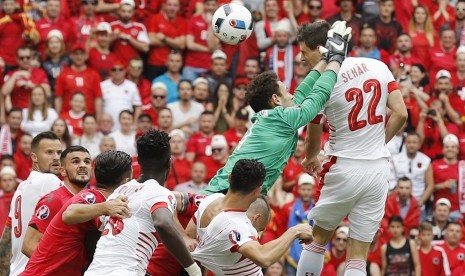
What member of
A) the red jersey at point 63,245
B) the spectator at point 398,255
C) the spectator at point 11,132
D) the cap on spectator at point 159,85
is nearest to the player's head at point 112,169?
the red jersey at point 63,245

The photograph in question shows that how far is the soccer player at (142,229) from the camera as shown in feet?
33.6

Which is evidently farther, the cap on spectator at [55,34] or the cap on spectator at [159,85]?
the cap on spectator at [55,34]

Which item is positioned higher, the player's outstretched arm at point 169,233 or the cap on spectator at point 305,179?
the player's outstretched arm at point 169,233

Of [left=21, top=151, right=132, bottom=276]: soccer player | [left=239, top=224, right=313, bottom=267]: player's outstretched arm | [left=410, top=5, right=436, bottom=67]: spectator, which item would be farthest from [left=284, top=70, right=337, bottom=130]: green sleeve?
[left=410, top=5, right=436, bottom=67]: spectator

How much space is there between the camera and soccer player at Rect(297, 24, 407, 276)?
11797mm

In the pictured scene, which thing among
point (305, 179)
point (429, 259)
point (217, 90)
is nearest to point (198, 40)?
point (217, 90)

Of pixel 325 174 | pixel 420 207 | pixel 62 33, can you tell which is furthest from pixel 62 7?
pixel 325 174

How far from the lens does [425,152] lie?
68.3 ft

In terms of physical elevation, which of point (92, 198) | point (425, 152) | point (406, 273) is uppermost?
point (92, 198)

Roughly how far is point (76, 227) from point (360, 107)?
9.97 ft

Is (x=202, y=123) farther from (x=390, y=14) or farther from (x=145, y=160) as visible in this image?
(x=145, y=160)

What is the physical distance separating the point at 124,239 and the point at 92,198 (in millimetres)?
640

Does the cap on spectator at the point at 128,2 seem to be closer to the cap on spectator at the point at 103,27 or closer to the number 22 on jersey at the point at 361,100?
the cap on spectator at the point at 103,27

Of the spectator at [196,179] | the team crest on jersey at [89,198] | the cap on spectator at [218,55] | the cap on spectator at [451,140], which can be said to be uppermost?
the cap on spectator at [218,55]
